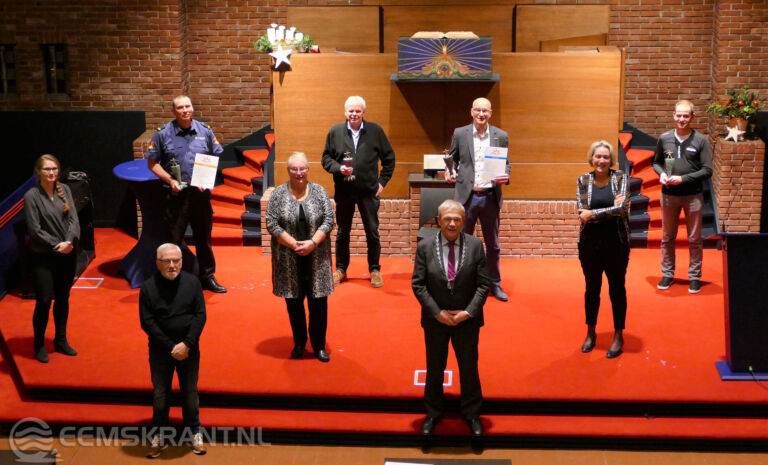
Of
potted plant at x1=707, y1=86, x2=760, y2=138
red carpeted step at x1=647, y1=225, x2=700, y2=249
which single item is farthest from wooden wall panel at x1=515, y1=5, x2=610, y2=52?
red carpeted step at x1=647, y1=225, x2=700, y2=249

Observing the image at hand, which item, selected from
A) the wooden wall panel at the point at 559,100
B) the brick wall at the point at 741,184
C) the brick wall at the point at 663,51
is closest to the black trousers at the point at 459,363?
the wooden wall panel at the point at 559,100

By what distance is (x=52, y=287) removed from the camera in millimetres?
7676

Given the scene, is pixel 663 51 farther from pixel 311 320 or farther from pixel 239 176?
pixel 311 320

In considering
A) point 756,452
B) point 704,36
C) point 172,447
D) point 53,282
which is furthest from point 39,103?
point 756,452

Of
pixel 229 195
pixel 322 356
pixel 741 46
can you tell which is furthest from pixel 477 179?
pixel 741 46

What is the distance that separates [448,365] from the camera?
7516 millimetres

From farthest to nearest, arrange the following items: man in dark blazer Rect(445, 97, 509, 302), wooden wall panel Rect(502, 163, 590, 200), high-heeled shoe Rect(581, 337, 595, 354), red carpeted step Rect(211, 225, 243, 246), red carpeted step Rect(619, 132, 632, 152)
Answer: red carpeted step Rect(619, 132, 632, 152)
red carpeted step Rect(211, 225, 243, 246)
wooden wall panel Rect(502, 163, 590, 200)
man in dark blazer Rect(445, 97, 509, 302)
high-heeled shoe Rect(581, 337, 595, 354)

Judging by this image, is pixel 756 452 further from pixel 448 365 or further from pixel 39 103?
pixel 39 103

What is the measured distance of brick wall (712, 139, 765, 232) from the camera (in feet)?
34.3

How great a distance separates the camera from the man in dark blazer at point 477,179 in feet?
28.1

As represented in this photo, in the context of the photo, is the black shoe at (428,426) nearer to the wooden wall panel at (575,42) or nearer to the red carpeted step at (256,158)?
the red carpeted step at (256,158)

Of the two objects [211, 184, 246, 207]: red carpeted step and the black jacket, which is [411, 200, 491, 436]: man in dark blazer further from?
[211, 184, 246, 207]: red carpeted step

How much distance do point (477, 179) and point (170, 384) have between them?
3.08 metres

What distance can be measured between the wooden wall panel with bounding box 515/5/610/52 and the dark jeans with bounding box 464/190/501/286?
14.2ft
